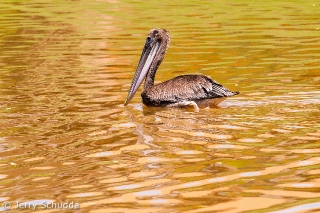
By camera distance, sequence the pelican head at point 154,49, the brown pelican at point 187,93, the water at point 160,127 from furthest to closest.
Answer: the pelican head at point 154,49 → the brown pelican at point 187,93 → the water at point 160,127

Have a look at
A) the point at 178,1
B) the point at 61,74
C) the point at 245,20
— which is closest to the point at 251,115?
the point at 61,74

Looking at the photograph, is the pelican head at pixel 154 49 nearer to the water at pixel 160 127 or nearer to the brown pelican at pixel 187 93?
the water at pixel 160 127

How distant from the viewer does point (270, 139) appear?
8.08m

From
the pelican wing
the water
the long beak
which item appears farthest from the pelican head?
the pelican wing

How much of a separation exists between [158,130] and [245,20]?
13.0 m

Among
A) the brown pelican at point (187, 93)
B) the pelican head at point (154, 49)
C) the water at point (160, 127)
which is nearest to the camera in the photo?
the water at point (160, 127)

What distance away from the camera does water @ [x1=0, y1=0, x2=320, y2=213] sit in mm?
6285

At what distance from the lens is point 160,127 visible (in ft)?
30.0

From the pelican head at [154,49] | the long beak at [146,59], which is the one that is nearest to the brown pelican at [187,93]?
the long beak at [146,59]

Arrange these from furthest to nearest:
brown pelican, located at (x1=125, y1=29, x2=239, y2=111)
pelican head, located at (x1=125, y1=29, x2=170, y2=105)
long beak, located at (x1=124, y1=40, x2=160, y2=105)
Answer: pelican head, located at (x1=125, y1=29, x2=170, y2=105) < long beak, located at (x1=124, y1=40, x2=160, y2=105) < brown pelican, located at (x1=125, y1=29, x2=239, y2=111)

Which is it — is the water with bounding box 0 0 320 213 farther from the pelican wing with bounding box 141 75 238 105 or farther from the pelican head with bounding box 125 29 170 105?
the pelican head with bounding box 125 29 170 105

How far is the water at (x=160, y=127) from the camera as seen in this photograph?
629 centimetres

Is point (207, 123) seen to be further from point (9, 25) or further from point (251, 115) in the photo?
point (9, 25)

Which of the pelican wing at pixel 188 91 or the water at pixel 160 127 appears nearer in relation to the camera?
the water at pixel 160 127
